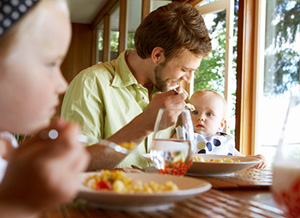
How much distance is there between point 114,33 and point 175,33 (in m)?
5.78

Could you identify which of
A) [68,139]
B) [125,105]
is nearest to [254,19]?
[125,105]

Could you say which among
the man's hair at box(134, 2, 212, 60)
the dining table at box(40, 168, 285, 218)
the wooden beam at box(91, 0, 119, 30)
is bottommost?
the dining table at box(40, 168, 285, 218)

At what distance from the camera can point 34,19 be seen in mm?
593

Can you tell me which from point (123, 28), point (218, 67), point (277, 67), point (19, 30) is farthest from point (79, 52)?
point (19, 30)

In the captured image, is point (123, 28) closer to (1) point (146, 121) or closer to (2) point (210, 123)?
(2) point (210, 123)

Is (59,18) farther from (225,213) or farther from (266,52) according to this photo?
(266,52)

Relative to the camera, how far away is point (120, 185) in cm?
76

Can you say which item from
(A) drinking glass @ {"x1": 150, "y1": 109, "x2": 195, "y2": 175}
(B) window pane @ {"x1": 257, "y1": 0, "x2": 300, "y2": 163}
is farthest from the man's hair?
(A) drinking glass @ {"x1": 150, "y1": 109, "x2": 195, "y2": 175}

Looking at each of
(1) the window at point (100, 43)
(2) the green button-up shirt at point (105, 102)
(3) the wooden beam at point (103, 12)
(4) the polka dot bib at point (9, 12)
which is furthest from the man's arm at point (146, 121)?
(1) the window at point (100, 43)

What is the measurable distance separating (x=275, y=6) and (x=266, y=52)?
1.26 ft

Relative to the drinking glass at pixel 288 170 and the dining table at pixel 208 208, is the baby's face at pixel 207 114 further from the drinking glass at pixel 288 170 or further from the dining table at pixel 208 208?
the drinking glass at pixel 288 170

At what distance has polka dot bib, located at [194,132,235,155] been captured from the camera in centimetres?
239

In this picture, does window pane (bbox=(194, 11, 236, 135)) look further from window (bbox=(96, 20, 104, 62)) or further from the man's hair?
window (bbox=(96, 20, 104, 62))

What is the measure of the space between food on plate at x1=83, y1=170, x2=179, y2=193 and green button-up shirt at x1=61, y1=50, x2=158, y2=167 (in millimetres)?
1030
